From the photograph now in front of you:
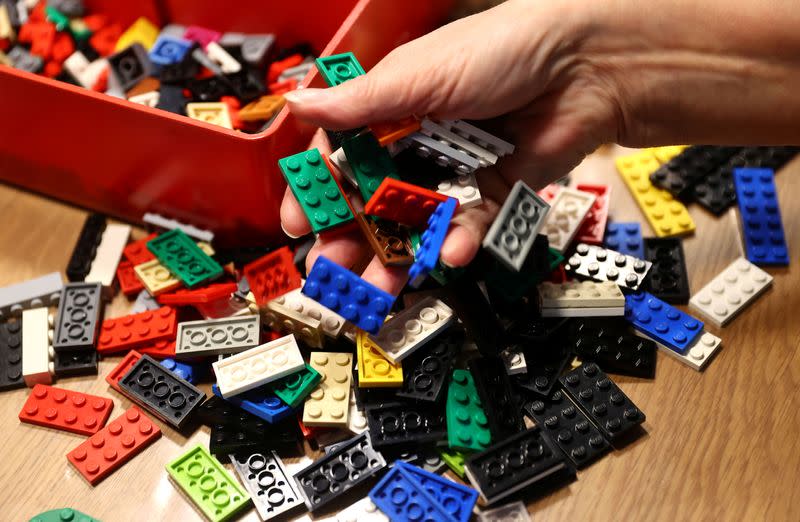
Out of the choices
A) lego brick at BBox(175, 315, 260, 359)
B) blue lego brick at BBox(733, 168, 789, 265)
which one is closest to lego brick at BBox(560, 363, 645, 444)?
blue lego brick at BBox(733, 168, 789, 265)

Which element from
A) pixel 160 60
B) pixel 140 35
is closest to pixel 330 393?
pixel 160 60

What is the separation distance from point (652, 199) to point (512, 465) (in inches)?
28.3

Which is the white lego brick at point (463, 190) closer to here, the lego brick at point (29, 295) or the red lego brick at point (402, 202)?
the red lego brick at point (402, 202)

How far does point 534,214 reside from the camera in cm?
120

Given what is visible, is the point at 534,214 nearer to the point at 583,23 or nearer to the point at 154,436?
the point at 583,23

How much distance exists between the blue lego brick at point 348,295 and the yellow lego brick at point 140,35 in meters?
0.97

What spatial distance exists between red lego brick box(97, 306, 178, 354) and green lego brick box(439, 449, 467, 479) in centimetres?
56

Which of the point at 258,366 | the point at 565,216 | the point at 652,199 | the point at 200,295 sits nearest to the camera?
the point at 258,366

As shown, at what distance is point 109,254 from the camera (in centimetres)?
156

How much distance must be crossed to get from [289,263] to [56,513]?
574mm

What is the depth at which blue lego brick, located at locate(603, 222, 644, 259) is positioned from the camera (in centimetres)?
153

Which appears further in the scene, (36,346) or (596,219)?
(596,219)

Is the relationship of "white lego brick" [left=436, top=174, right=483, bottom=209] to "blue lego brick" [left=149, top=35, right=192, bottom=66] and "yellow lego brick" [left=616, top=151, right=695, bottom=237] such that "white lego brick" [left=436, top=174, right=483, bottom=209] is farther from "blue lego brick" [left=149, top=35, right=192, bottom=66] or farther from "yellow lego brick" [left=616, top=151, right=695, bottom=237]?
"blue lego brick" [left=149, top=35, right=192, bottom=66]

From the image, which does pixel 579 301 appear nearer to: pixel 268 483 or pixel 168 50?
pixel 268 483
